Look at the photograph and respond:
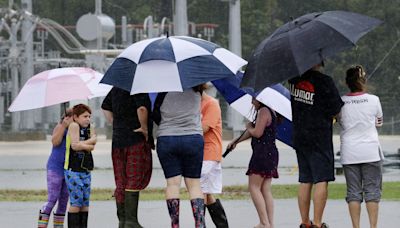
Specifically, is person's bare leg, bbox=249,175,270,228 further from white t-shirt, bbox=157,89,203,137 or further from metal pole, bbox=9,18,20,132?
metal pole, bbox=9,18,20,132

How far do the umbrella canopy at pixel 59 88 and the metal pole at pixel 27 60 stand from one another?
4167 centimetres

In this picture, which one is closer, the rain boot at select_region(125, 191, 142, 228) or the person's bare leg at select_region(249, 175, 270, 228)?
the rain boot at select_region(125, 191, 142, 228)

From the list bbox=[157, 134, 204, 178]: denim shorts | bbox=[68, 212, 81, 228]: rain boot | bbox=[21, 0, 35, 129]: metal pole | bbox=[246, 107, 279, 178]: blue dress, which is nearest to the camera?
bbox=[157, 134, 204, 178]: denim shorts

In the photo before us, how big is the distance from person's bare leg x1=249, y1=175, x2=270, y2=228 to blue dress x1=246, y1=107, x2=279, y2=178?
0.07m

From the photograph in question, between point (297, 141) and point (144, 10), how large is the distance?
7546 cm

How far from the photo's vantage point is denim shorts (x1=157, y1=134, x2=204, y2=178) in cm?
1078

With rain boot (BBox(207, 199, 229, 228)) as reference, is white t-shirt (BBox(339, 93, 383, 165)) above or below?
above

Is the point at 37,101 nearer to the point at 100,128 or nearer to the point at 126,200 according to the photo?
the point at 126,200

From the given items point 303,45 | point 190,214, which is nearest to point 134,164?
point 303,45

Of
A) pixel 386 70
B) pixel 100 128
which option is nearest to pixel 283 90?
pixel 100 128

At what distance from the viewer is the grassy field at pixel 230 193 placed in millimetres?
17319

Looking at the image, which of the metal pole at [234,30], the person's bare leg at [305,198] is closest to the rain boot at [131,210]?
the person's bare leg at [305,198]

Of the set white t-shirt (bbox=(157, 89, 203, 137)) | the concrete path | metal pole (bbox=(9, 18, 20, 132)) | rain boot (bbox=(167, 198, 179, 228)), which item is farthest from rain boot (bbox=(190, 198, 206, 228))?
metal pole (bbox=(9, 18, 20, 132))

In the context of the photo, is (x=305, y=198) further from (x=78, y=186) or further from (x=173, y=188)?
(x=78, y=186)
